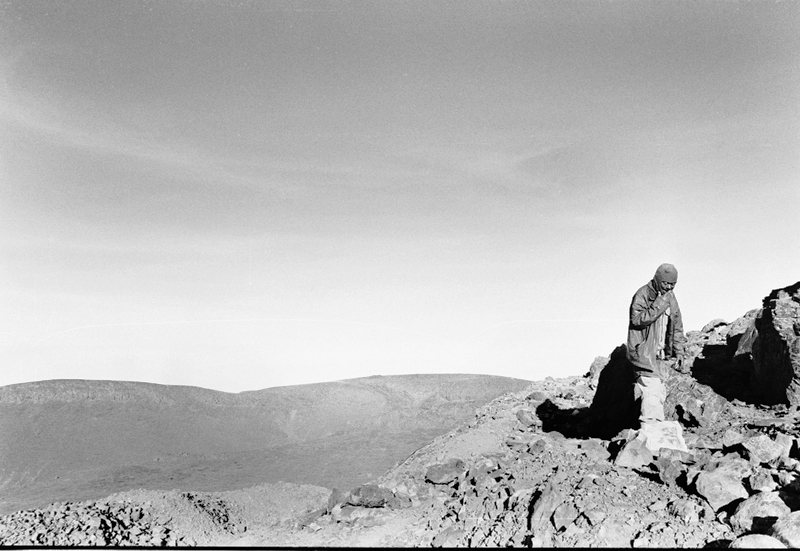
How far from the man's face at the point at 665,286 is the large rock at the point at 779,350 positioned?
255cm

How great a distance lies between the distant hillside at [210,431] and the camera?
15000 mm

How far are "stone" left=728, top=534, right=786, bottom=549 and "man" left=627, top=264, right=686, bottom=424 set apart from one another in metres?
3.68

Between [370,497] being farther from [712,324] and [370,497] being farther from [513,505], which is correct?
[712,324]

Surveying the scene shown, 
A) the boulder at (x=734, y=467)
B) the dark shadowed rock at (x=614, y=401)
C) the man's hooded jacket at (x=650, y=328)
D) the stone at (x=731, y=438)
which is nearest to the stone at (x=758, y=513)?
the boulder at (x=734, y=467)

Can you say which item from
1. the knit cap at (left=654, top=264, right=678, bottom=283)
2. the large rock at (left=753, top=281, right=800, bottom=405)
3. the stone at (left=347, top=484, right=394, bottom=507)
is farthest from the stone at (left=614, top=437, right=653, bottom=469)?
the stone at (left=347, top=484, right=394, bottom=507)

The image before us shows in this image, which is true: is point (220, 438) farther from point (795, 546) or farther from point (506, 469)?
point (795, 546)

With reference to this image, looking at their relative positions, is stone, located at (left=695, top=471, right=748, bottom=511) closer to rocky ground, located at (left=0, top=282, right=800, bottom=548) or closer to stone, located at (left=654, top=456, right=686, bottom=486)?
rocky ground, located at (left=0, top=282, right=800, bottom=548)

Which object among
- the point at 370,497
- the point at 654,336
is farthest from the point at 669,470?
the point at 370,497

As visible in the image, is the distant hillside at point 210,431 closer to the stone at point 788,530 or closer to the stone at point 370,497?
the stone at point 370,497

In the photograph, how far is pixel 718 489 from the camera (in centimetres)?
646

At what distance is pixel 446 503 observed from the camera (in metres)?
7.86

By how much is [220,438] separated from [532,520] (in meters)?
16.3

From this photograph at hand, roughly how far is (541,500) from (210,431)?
16805mm

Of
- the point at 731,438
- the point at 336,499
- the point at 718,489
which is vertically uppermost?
the point at 731,438
